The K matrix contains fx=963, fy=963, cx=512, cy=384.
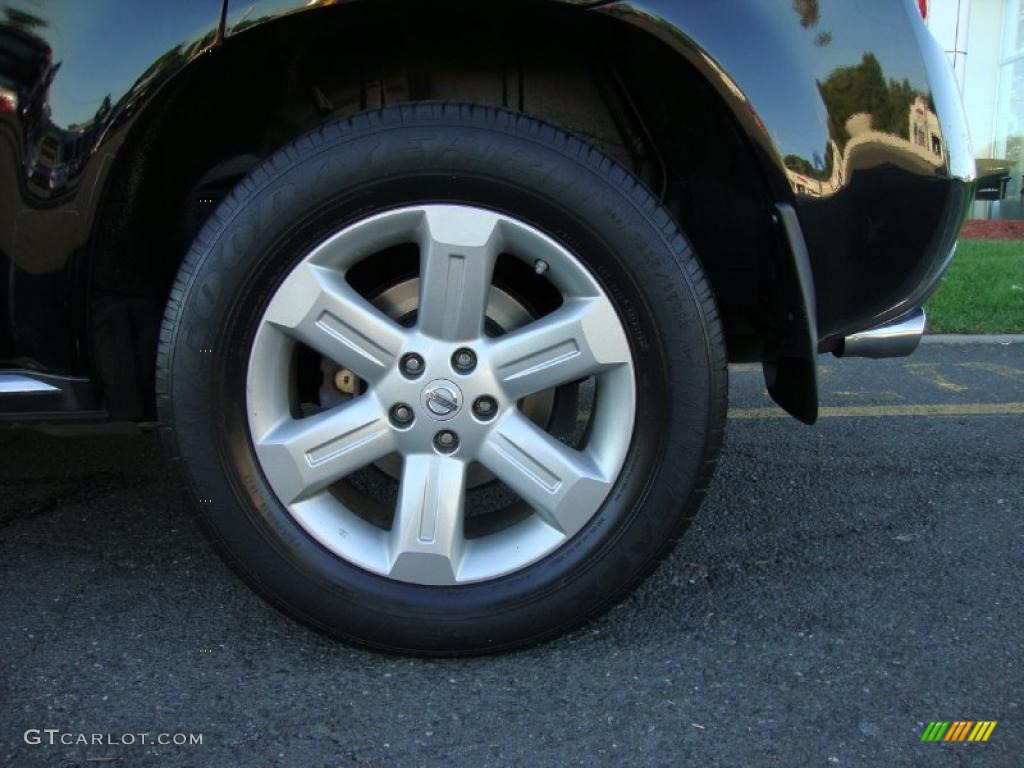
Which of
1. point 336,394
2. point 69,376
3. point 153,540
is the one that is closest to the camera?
point 69,376

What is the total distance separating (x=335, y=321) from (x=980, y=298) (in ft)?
16.9

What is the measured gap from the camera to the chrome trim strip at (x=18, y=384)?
5.81 ft

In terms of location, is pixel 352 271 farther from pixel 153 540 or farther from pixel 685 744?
pixel 685 744

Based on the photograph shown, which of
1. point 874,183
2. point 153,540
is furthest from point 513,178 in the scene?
point 153,540

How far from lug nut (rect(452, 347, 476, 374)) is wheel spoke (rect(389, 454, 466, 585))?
17 centimetres

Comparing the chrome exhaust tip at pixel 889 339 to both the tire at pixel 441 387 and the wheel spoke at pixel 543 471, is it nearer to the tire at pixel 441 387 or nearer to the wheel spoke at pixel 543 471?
the tire at pixel 441 387

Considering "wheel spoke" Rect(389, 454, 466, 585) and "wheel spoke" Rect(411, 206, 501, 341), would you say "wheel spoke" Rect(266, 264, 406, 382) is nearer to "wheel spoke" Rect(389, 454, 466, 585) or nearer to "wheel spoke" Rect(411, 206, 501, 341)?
"wheel spoke" Rect(411, 206, 501, 341)

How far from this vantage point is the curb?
4.78 metres

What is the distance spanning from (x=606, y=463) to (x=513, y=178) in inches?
21.3

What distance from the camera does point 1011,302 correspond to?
18.6 feet

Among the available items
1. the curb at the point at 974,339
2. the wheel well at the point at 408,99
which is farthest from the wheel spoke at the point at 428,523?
the curb at the point at 974,339

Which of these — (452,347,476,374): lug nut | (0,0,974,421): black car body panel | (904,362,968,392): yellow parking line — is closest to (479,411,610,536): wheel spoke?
(452,347,476,374): lug nut
